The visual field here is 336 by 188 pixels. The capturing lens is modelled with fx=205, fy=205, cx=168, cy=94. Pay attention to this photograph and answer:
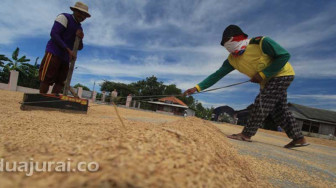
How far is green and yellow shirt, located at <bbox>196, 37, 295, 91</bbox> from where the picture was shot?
262 centimetres

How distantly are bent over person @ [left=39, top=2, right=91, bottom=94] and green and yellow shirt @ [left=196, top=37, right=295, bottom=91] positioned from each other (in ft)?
8.41

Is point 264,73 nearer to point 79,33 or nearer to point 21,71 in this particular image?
point 79,33

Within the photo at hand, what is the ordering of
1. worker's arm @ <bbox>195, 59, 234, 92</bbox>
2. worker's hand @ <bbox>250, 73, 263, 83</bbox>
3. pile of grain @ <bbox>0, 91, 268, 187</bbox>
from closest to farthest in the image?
pile of grain @ <bbox>0, 91, 268, 187</bbox> → worker's hand @ <bbox>250, 73, 263, 83</bbox> → worker's arm @ <bbox>195, 59, 234, 92</bbox>

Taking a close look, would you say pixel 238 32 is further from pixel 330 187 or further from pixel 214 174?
pixel 214 174

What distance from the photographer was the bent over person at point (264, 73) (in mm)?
2652

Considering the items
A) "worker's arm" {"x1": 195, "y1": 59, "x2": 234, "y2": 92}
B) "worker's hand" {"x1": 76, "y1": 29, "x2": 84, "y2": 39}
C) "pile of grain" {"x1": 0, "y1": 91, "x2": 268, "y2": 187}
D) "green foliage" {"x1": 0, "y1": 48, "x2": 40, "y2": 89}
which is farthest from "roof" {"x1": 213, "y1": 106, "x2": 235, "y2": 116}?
"pile of grain" {"x1": 0, "y1": 91, "x2": 268, "y2": 187}

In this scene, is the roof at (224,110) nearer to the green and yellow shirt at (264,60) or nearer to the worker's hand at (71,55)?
the green and yellow shirt at (264,60)

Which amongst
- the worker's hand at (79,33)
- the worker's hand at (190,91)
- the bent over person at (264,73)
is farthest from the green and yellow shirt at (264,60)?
the worker's hand at (79,33)

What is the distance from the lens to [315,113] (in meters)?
28.5

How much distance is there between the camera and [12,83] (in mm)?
14133

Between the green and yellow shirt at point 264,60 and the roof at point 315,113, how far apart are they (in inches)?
1141

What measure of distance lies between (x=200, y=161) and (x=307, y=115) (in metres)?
31.9

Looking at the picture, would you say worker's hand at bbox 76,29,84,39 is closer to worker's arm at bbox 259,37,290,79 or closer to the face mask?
Result: the face mask

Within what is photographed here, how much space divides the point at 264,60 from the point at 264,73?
186mm
